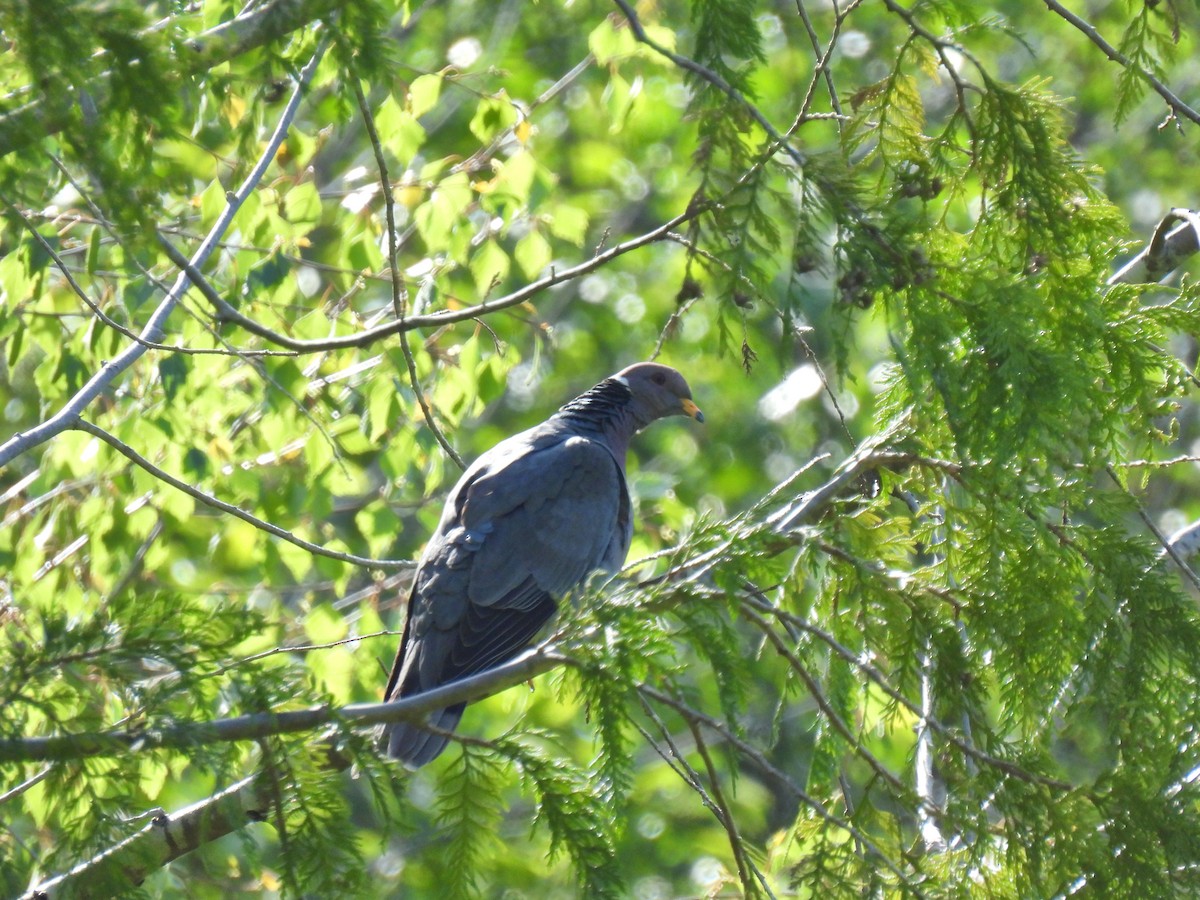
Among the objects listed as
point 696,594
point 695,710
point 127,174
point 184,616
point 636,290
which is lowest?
point 636,290

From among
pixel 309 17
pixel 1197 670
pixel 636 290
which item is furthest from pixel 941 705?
pixel 636 290

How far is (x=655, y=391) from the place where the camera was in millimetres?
5215

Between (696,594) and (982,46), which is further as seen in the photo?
A: (982,46)

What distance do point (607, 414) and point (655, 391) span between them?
35 cm

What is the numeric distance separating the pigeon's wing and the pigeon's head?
0.59 meters

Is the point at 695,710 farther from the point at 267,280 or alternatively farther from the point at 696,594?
the point at 267,280

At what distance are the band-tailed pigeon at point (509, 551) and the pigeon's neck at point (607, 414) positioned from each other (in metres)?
0.03

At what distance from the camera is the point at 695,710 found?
2.11m

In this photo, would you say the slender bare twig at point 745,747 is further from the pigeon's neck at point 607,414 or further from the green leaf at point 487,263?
the pigeon's neck at point 607,414

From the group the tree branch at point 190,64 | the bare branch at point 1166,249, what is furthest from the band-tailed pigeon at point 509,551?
the tree branch at point 190,64

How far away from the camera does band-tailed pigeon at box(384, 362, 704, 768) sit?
3.95m

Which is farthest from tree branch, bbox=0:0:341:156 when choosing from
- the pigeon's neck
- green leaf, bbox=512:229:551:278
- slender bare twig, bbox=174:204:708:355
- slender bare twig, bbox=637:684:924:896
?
the pigeon's neck

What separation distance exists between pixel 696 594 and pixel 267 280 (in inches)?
97.5

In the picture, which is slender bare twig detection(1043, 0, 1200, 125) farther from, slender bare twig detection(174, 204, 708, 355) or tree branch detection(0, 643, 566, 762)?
tree branch detection(0, 643, 566, 762)
